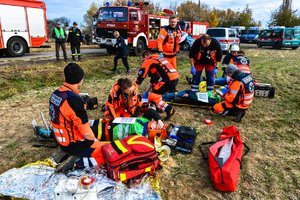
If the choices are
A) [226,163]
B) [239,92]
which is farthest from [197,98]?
[226,163]

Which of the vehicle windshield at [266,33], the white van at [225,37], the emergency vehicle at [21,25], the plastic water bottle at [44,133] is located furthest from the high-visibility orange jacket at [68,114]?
the vehicle windshield at [266,33]

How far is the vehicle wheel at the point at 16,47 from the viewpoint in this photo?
12.0 metres

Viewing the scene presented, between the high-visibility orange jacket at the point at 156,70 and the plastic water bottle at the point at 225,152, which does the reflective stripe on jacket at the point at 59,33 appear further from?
the plastic water bottle at the point at 225,152

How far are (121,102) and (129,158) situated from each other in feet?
4.84

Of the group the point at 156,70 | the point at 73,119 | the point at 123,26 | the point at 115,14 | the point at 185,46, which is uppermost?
the point at 115,14

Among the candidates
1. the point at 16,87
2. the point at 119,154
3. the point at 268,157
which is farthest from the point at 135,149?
the point at 16,87

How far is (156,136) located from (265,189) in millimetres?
1529

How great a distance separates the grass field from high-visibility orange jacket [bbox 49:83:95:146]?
38.3 inches

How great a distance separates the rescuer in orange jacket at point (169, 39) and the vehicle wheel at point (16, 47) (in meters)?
8.97

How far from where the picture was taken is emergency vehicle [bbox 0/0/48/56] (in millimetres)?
11641

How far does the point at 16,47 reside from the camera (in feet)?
40.8

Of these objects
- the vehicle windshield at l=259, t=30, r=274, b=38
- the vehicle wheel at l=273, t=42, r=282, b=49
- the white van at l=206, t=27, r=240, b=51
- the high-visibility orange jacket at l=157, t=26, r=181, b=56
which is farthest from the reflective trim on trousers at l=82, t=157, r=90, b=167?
the vehicle windshield at l=259, t=30, r=274, b=38

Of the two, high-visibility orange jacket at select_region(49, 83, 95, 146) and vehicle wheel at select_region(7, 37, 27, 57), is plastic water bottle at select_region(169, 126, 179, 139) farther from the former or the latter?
vehicle wheel at select_region(7, 37, 27, 57)

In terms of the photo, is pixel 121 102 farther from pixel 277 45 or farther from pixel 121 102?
pixel 277 45
